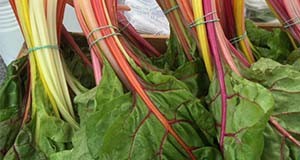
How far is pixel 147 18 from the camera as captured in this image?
1233mm

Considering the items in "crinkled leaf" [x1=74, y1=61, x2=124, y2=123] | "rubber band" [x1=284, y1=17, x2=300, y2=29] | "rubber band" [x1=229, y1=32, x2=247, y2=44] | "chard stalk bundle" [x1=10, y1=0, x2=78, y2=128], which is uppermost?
"chard stalk bundle" [x1=10, y1=0, x2=78, y2=128]

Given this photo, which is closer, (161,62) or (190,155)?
(190,155)

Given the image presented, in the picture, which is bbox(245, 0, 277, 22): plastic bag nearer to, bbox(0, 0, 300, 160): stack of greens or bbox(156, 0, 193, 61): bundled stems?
bbox(0, 0, 300, 160): stack of greens

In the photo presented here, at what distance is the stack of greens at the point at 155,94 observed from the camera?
1.80 ft

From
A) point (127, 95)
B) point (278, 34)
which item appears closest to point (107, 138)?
point (127, 95)

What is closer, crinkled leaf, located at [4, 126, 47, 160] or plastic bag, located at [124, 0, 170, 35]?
crinkled leaf, located at [4, 126, 47, 160]

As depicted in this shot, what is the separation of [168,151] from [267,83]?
0.17 metres

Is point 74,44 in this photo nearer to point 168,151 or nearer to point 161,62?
point 161,62

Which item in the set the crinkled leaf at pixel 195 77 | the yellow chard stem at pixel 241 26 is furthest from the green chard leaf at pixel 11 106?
the yellow chard stem at pixel 241 26

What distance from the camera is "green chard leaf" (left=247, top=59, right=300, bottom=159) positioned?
1.81 ft

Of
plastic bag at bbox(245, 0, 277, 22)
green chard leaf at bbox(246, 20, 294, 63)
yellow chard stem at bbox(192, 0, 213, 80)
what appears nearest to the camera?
yellow chard stem at bbox(192, 0, 213, 80)

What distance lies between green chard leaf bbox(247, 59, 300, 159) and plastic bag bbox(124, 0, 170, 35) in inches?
23.0

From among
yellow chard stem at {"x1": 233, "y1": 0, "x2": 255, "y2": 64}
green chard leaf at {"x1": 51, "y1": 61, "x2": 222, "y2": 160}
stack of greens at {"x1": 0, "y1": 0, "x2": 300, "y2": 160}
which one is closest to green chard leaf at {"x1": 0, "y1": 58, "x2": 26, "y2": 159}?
stack of greens at {"x1": 0, "y1": 0, "x2": 300, "y2": 160}

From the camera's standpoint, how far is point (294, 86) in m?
0.58
